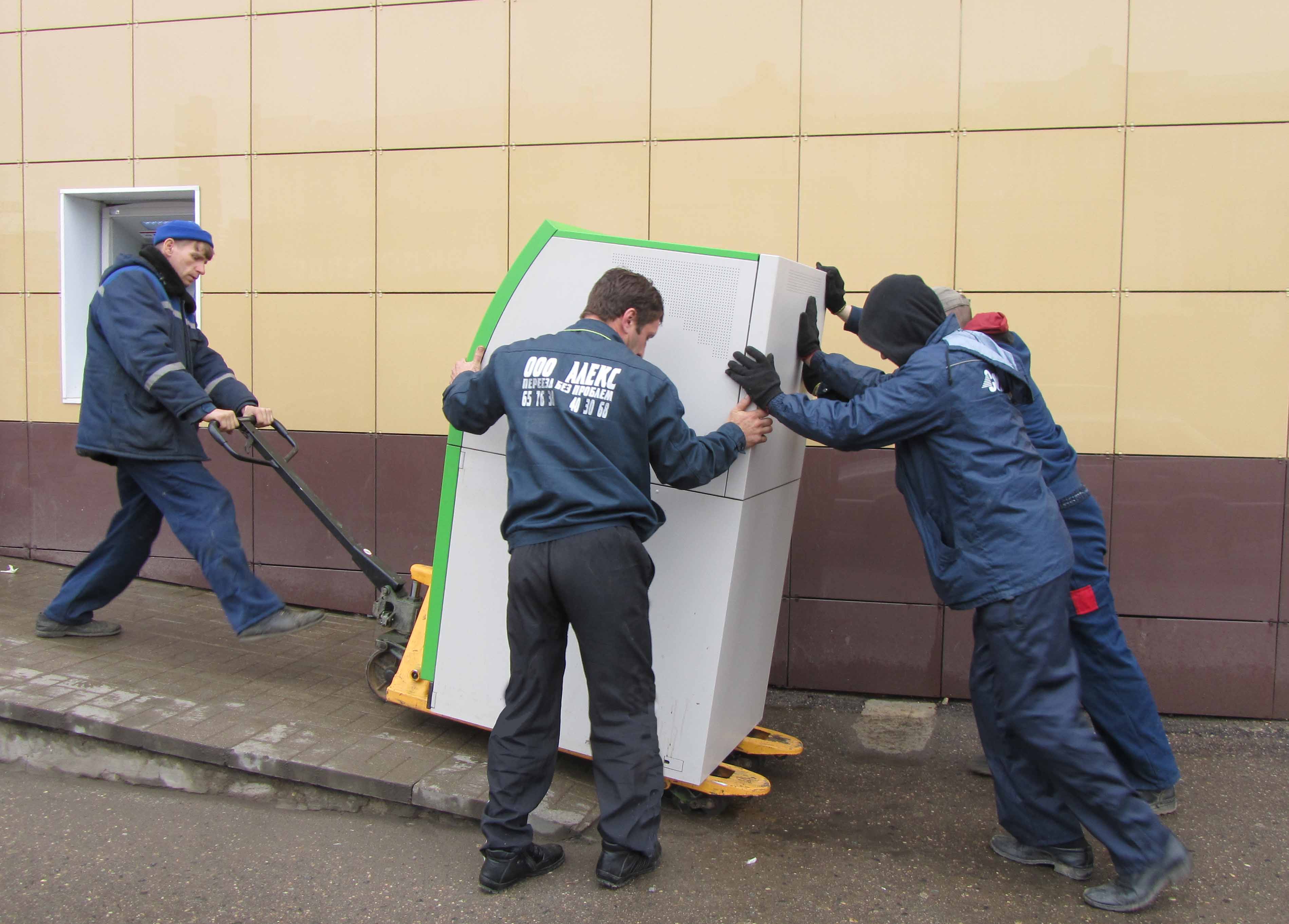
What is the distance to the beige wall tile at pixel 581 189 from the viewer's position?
4754mm

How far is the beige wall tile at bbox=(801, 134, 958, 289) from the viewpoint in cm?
446

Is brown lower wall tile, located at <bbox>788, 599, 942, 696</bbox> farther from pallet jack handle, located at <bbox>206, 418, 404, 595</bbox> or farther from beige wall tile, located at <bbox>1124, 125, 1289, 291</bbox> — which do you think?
pallet jack handle, located at <bbox>206, 418, 404, 595</bbox>

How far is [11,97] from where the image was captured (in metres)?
5.57

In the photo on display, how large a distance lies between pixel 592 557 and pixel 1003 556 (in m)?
1.22

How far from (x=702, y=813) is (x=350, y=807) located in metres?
1.23

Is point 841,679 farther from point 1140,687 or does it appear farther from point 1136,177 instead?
point 1136,177

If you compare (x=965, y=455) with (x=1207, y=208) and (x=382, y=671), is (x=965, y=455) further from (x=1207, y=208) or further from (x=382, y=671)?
(x=382, y=671)

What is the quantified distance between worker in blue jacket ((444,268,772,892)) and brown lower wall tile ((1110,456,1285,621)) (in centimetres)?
237

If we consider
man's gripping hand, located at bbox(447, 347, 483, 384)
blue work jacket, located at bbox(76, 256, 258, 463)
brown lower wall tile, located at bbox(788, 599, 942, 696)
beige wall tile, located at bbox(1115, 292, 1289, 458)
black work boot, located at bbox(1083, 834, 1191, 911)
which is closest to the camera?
black work boot, located at bbox(1083, 834, 1191, 911)

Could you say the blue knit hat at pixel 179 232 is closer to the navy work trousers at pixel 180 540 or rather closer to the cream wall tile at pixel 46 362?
the navy work trousers at pixel 180 540

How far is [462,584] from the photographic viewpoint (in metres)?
3.46

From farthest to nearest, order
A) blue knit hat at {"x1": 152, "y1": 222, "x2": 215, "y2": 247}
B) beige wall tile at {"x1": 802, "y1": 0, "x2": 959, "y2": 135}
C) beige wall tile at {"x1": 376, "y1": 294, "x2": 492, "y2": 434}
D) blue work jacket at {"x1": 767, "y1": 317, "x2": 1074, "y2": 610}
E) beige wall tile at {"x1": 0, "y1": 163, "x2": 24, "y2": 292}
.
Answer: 1. beige wall tile at {"x1": 0, "y1": 163, "x2": 24, "y2": 292}
2. beige wall tile at {"x1": 376, "y1": 294, "x2": 492, "y2": 434}
3. beige wall tile at {"x1": 802, "y1": 0, "x2": 959, "y2": 135}
4. blue knit hat at {"x1": 152, "y1": 222, "x2": 215, "y2": 247}
5. blue work jacket at {"x1": 767, "y1": 317, "x2": 1074, "y2": 610}

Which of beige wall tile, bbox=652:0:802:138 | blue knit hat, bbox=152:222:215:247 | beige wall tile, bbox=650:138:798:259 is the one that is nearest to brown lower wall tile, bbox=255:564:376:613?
blue knit hat, bbox=152:222:215:247

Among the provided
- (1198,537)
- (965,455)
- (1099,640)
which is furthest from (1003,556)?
(1198,537)
